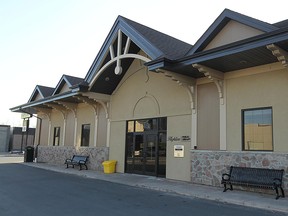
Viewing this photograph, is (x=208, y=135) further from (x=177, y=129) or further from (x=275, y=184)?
(x=275, y=184)

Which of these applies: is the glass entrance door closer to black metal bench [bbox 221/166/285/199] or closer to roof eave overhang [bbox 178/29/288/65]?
black metal bench [bbox 221/166/285/199]

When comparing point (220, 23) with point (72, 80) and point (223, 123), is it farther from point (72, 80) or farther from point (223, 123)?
point (72, 80)

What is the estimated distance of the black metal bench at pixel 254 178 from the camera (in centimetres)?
991

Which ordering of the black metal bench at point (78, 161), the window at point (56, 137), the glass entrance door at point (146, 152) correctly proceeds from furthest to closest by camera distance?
the window at point (56, 137)
the black metal bench at point (78, 161)
the glass entrance door at point (146, 152)

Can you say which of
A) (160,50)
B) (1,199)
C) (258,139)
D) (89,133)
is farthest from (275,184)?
(89,133)

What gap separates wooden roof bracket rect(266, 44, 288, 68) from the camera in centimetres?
937

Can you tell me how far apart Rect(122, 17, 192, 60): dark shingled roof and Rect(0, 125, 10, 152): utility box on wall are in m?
34.7

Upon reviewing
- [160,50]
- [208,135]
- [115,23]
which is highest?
[115,23]

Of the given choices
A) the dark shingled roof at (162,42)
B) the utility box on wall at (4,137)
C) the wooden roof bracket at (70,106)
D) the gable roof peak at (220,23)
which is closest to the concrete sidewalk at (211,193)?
the dark shingled roof at (162,42)

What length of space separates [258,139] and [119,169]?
8546mm

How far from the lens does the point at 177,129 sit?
1425 cm

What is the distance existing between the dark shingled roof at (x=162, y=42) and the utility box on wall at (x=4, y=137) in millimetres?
34736

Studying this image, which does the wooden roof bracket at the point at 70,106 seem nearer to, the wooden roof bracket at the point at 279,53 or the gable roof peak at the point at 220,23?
the gable roof peak at the point at 220,23

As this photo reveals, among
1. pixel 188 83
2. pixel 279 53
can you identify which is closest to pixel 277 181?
pixel 279 53
